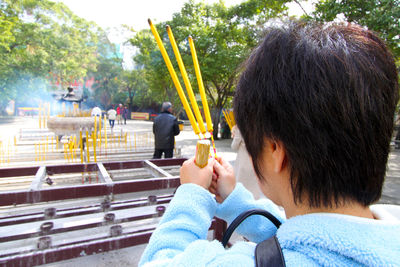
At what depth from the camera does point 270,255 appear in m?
0.50

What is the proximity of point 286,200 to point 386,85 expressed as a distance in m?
0.36

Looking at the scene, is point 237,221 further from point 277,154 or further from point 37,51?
point 37,51

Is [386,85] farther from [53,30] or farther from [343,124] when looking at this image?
[53,30]

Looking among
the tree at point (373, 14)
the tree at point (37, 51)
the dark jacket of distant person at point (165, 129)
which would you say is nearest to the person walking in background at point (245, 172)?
the dark jacket of distant person at point (165, 129)

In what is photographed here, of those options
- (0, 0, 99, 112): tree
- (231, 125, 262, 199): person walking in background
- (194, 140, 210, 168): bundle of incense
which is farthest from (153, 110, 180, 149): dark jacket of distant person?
(0, 0, 99, 112): tree

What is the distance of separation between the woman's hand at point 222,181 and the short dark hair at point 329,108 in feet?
1.01

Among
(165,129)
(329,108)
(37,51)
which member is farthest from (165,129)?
(37,51)

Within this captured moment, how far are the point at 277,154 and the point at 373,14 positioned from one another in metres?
6.94

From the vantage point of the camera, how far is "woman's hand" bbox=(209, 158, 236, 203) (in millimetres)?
887

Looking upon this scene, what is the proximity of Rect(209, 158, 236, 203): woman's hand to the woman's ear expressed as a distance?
11.3 inches

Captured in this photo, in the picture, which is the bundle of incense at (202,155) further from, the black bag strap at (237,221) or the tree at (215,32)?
the tree at (215,32)

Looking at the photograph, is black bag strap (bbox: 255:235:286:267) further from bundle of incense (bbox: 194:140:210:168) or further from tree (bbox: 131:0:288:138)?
tree (bbox: 131:0:288:138)

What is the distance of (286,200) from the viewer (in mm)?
651

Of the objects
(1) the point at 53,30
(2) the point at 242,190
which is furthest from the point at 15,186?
(1) the point at 53,30
